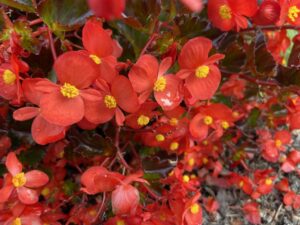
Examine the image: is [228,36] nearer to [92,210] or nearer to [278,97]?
[278,97]

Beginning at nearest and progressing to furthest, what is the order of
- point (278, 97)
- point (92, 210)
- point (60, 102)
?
1. point (60, 102)
2. point (92, 210)
3. point (278, 97)

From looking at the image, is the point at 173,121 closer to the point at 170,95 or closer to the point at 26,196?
the point at 170,95

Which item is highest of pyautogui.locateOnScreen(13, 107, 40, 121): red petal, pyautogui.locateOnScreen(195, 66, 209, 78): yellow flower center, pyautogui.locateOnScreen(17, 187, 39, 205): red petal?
pyautogui.locateOnScreen(195, 66, 209, 78): yellow flower center

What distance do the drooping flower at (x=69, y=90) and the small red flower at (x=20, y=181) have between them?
0.22 meters

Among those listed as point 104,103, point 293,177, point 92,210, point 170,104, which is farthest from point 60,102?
point 293,177

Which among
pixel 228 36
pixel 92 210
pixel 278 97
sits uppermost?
pixel 228 36

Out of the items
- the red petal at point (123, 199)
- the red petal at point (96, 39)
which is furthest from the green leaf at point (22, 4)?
the red petal at point (123, 199)

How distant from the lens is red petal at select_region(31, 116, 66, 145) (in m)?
0.82

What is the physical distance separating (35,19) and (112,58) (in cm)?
25

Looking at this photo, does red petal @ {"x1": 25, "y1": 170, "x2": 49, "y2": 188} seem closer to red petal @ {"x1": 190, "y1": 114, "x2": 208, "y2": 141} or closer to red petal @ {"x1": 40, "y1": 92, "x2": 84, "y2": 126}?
red petal @ {"x1": 40, "y1": 92, "x2": 84, "y2": 126}

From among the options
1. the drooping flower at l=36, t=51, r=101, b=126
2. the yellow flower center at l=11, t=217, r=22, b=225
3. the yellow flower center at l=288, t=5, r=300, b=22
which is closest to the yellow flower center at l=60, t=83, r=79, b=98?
the drooping flower at l=36, t=51, r=101, b=126

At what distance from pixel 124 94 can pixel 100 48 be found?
0.09 metres

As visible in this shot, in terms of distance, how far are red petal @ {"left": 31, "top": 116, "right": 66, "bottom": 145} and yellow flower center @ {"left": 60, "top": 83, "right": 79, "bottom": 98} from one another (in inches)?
2.7

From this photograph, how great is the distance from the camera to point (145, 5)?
35.5 inches
